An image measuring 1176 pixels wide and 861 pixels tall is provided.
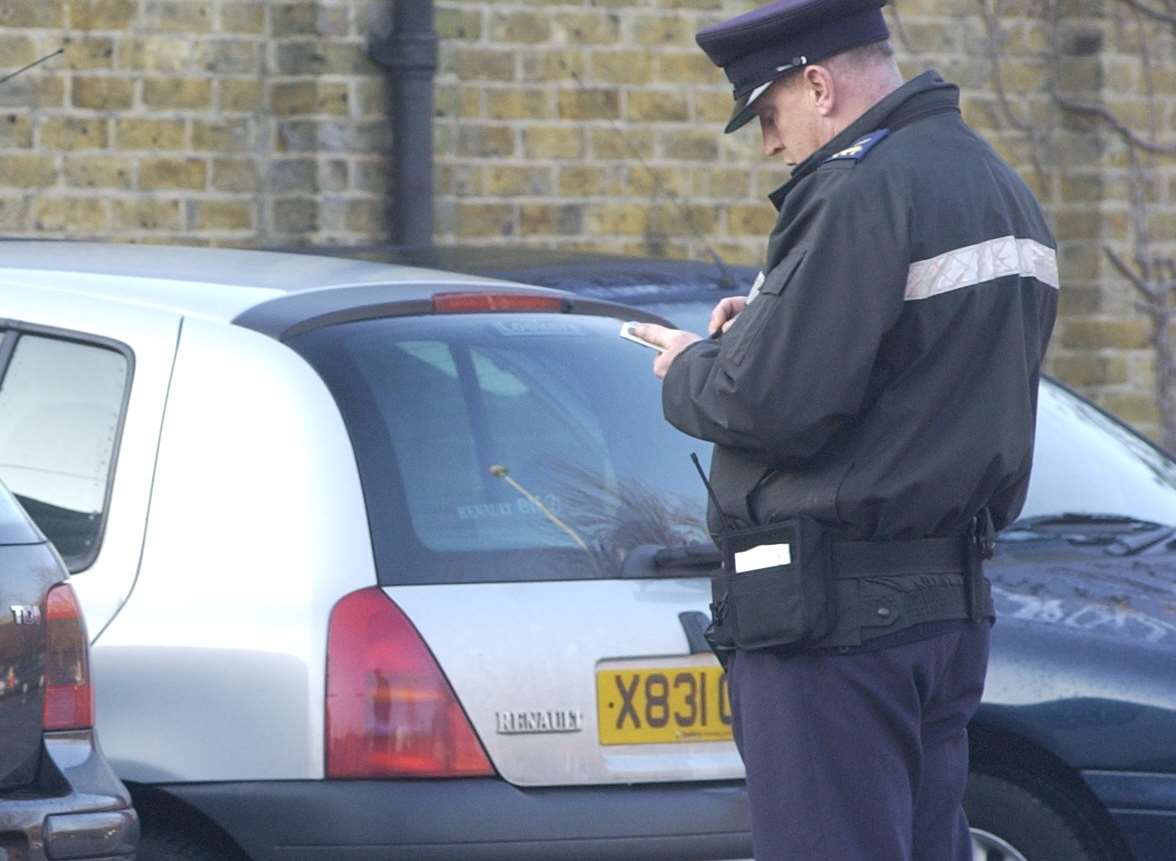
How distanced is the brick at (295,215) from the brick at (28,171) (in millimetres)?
1005

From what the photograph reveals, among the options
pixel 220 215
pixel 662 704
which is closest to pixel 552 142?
pixel 220 215

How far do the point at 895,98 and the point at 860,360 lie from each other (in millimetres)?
476

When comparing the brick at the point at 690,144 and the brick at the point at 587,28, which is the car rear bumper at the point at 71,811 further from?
the brick at the point at 690,144

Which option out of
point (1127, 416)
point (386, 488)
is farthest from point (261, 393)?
point (1127, 416)

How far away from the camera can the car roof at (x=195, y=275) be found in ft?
13.7

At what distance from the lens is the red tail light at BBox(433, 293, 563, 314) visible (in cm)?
429

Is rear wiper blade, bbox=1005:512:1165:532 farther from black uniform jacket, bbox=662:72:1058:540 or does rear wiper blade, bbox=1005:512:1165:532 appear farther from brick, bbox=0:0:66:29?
brick, bbox=0:0:66:29

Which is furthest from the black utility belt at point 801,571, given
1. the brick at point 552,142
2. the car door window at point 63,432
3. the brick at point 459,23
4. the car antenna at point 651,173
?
the brick at point 552,142

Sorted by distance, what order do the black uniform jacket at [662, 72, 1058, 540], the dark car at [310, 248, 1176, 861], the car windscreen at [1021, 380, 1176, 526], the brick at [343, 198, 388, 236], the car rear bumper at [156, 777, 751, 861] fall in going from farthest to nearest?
the brick at [343, 198, 388, 236] < the car windscreen at [1021, 380, 1176, 526] < the dark car at [310, 248, 1176, 861] < the car rear bumper at [156, 777, 751, 861] < the black uniform jacket at [662, 72, 1058, 540]

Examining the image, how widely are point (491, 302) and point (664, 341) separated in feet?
2.65

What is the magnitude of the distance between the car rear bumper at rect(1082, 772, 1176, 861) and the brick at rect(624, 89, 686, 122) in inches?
275

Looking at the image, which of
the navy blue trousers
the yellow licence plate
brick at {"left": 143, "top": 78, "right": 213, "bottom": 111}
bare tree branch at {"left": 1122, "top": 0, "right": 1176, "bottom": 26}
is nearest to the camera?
the navy blue trousers

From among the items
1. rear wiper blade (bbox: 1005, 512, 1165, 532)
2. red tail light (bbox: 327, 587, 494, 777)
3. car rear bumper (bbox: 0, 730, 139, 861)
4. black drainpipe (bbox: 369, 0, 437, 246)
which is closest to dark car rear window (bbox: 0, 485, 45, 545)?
car rear bumper (bbox: 0, 730, 139, 861)

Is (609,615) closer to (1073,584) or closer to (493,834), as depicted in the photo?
(493,834)
